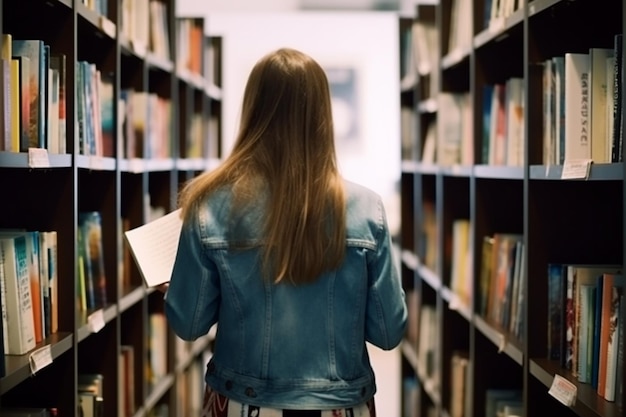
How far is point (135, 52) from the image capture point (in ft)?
9.46

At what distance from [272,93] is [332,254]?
38 cm

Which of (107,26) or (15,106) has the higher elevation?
(107,26)

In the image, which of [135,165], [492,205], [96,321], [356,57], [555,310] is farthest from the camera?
[356,57]

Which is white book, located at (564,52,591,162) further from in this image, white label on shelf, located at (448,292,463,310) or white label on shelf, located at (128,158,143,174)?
white label on shelf, located at (128,158,143,174)

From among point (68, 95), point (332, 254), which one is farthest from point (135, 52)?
point (332, 254)

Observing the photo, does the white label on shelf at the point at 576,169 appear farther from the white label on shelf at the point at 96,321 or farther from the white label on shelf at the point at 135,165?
the white label on shelf at the point at 135,165

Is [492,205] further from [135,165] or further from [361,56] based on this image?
[361,56]

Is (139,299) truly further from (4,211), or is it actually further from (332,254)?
(332,254)

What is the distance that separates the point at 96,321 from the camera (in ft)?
7.73

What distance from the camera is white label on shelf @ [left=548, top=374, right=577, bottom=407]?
5.82ft

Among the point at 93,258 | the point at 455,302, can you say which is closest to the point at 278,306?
the point at 93,258

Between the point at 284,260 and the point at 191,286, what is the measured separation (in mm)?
218

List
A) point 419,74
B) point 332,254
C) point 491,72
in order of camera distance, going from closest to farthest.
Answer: point 332,254 < point 491,72 < point 419,74

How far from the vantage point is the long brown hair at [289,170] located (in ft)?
6.14
